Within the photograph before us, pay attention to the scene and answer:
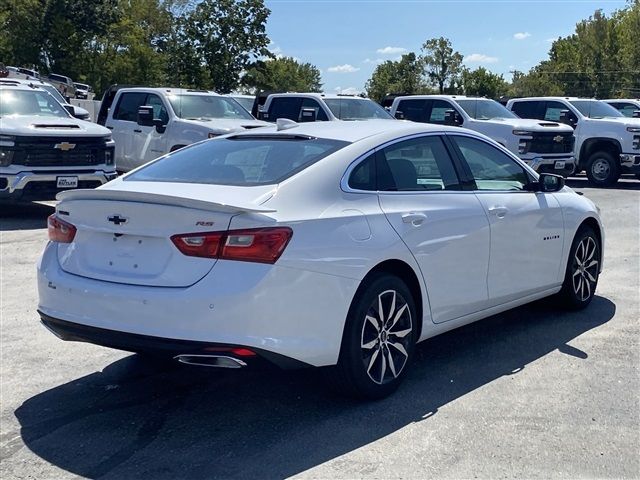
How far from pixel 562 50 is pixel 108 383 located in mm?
71138

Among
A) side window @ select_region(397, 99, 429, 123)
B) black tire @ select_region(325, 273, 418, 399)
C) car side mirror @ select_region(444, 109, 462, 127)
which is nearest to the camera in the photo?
black tire @ select_region(325, 273, 418, 399)

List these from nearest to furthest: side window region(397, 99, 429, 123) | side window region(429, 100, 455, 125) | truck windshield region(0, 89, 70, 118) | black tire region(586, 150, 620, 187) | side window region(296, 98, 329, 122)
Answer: truck windshield region(0, 89, 70, 118), side window region(296, 98, 329, 122), side window region(429, 100, 455, 125), side window region(397, 99, 429, 123), black tire region(586, 150, 620, 187)

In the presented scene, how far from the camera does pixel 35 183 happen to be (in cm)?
1173

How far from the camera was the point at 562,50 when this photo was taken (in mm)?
70375

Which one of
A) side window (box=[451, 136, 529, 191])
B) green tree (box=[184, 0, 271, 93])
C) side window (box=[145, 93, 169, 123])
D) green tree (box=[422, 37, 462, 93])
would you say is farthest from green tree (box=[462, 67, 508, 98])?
side window (box=[451, 136, 529, 191])

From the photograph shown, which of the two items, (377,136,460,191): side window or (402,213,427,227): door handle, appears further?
(377,136,460,191): side window

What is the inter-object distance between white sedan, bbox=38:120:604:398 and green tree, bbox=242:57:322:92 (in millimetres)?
17831

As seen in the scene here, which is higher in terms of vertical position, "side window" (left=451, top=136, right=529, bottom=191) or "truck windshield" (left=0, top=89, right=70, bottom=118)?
"side window" (left=451, top=136, right=529, bottom=191)

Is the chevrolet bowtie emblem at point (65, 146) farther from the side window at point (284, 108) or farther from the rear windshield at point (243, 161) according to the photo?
the rear windshield at point (243, 161)

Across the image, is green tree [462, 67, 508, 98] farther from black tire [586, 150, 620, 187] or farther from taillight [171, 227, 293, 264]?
taillight [171, 227, 293, 264]

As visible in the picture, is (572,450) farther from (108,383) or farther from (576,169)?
(576,169)

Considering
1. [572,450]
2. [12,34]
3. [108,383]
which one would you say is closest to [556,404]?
[572,450]

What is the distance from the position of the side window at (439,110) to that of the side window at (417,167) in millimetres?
13227

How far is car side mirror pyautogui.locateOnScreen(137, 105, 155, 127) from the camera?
14.1 metres
